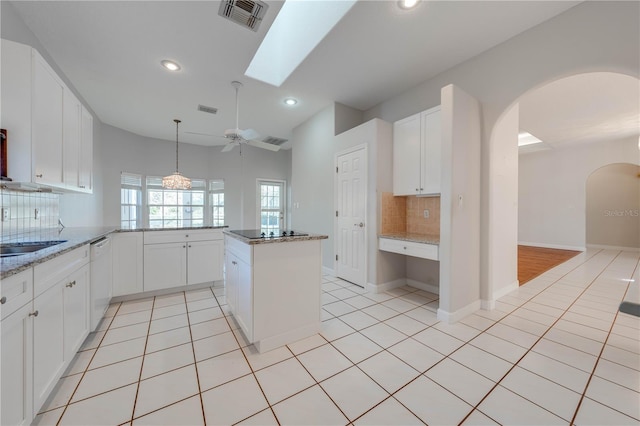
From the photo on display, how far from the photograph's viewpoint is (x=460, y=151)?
260 cm

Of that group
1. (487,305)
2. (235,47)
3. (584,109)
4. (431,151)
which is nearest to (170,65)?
(235,47)

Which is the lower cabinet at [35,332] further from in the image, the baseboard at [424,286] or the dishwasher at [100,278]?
the baseboard at [424,286]

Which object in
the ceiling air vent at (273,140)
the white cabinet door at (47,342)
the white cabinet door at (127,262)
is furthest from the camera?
the ceiling air vent at (273,140)

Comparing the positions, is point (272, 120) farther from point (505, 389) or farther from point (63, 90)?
point (505, 389)

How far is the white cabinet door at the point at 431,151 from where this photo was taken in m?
2.92

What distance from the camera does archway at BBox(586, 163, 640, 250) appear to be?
6.80 meters

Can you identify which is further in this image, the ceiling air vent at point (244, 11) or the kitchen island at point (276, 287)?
the ceiling air vent at point (244, 11)

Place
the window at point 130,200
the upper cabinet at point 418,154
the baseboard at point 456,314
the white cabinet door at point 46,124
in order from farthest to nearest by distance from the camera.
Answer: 1. the window at point 130,200
2. the upper cabinet at point 418,154
3. the baseboard at point 456,314
4. the white cabinet door at point 46,124

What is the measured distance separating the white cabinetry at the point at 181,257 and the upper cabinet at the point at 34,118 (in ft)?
3.55

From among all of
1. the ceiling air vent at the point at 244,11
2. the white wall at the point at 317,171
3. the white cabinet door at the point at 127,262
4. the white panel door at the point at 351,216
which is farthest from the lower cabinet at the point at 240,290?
the ceiling air vent at the point at 244,11

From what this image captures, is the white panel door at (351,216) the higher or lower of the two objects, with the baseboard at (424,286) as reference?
higher

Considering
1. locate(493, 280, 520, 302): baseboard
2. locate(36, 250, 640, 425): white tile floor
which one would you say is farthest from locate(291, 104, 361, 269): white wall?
locate(493, 280, 520, 302): baseboard

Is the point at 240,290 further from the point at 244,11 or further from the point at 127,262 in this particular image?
the point at 244,11

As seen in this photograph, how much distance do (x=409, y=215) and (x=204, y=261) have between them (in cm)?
313
